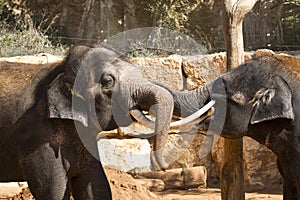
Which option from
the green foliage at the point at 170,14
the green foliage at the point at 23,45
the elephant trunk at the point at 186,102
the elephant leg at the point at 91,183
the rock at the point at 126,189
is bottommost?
the rock at the point at 126,189

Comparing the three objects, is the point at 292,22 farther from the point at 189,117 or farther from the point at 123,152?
the point at 189,117

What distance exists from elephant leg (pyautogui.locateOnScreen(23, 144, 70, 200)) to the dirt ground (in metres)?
2.30

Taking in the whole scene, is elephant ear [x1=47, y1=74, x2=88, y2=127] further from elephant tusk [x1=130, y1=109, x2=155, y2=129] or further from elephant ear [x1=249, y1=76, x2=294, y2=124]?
elephant ear [x1=249, y1=76, x2=294, y2=124]

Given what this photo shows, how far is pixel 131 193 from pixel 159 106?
304 centimetres

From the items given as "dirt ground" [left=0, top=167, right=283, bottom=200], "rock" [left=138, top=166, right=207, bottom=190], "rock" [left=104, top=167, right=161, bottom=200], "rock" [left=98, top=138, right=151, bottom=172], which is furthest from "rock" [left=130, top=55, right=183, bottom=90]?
"rock" [left=104, top=167, right=161, bottom=200]

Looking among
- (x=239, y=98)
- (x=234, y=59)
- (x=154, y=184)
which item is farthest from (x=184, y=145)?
(x=239, y=98)

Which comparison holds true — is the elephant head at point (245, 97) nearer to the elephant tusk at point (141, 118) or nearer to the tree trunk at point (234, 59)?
the elephant tusk at point (141, 118)

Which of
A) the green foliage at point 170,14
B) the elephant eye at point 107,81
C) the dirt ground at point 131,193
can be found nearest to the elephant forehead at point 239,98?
the elephant eye at point 107,81

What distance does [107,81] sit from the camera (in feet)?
19.1

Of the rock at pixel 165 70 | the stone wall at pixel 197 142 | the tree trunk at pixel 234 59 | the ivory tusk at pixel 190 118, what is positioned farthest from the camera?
the rock at pixel 165 70

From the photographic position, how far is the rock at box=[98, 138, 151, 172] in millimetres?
10297

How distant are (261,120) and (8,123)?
2070mm

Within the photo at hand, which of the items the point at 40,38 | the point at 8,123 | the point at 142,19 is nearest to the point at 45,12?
the point at 142,19

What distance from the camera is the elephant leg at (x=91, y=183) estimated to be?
619cm
